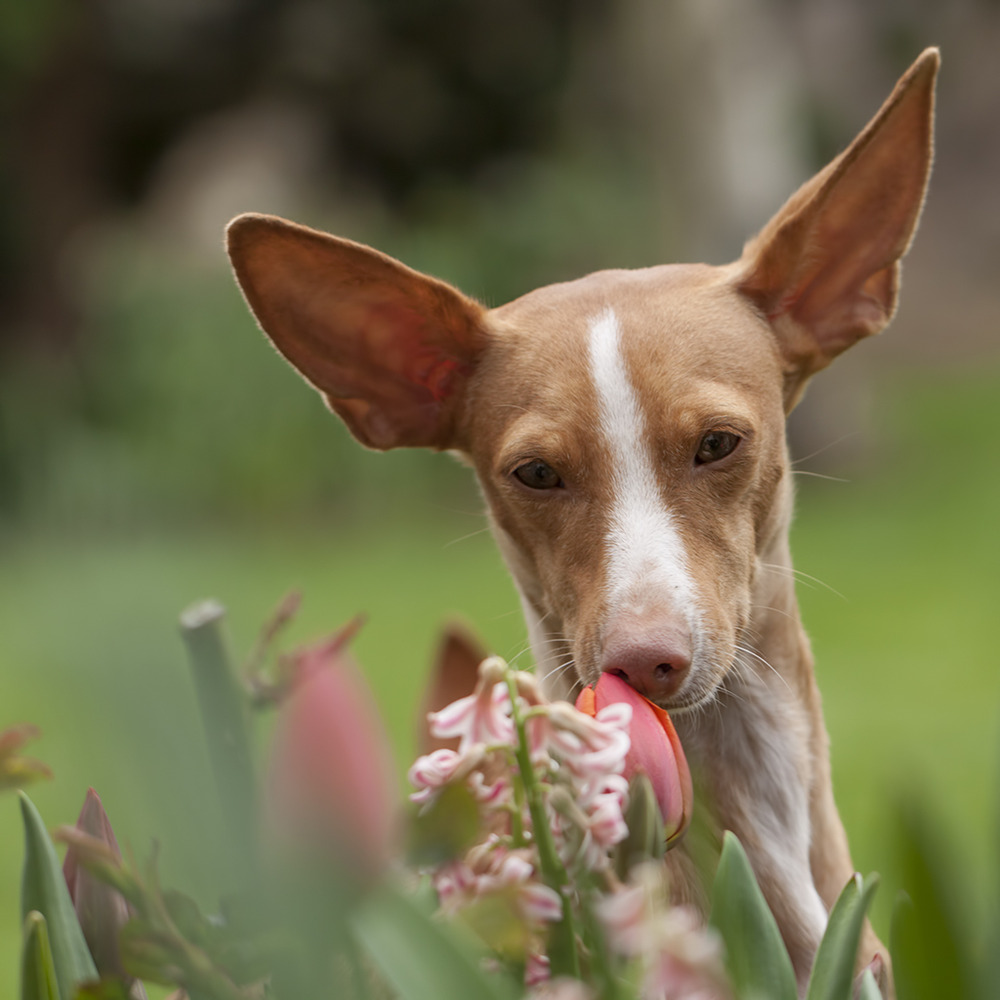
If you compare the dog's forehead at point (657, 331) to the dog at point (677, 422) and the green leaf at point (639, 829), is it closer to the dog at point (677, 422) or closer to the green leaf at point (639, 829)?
the dog at point (677, 422)

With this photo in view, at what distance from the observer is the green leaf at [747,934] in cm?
105

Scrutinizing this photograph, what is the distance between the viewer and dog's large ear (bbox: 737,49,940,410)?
183 centimetres

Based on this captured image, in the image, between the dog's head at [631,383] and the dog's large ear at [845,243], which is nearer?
the dog's head at [631,383]

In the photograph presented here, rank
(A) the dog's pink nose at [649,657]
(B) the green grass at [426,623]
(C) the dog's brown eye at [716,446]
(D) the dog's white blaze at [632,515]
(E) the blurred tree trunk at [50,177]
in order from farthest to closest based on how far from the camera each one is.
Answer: (E) the blurred tree trunk at [50,177] < (C) the dog's brown eye at [716,446] < (D) the dog's white blaze at [632,515] < (A) the dog's pink nose at [649,657] < (B) the green grass at [426,623]

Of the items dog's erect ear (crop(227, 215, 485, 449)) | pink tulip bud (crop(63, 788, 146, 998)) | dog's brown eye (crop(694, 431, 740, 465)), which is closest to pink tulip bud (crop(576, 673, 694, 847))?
pink tulip bud (crop(63, 788, 146, 998))

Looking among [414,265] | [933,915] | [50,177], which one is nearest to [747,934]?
[933,915]

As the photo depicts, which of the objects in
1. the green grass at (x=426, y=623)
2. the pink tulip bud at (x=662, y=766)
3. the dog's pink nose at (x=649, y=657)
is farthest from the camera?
the dog's pink nose at (x=649, y=657)

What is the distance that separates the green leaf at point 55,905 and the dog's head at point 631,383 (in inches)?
25.7

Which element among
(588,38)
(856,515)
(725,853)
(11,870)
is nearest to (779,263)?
(725,853)

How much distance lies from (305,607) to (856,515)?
12.6ft

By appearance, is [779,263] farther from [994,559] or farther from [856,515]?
[856,515]

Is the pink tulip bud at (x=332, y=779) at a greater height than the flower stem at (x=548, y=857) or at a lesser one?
greater

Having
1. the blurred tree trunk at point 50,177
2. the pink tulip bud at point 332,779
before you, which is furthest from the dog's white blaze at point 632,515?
the blurred tree trunk at point 50,177

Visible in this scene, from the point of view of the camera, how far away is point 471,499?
31.2 feet
